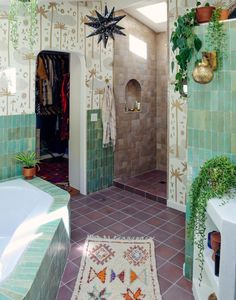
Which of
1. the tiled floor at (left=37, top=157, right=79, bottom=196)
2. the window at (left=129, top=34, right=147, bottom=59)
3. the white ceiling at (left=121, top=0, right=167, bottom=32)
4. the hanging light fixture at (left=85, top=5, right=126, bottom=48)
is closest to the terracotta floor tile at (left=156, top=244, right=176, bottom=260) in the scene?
the tiled floor at (left=37, top=157, right=79, bottom=196)

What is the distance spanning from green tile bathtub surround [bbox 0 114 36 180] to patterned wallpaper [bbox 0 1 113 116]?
97mm

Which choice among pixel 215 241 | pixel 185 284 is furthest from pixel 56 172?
pixel 215 241

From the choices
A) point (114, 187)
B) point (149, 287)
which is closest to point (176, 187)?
point (114, 187)

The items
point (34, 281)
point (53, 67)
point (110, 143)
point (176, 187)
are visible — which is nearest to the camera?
point (34, 281)

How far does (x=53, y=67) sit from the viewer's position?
17.0 feet

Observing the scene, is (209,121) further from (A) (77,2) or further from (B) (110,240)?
(A) (77,2)

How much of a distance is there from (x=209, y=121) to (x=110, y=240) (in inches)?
63.2

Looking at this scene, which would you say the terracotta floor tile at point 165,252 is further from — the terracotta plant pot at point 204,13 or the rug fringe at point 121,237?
the terracotta plant pot at point 204,13

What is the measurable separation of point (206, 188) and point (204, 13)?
122cm

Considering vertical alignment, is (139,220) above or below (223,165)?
below

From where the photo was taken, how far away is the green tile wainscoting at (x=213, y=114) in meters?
1.92

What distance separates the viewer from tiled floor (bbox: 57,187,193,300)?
228 cm

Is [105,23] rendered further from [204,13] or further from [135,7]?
[135,7]

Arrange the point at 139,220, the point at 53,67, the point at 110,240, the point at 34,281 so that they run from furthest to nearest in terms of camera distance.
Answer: the point at 53,67
the point at 139,220
the point at 110,240
the point at 34,281
